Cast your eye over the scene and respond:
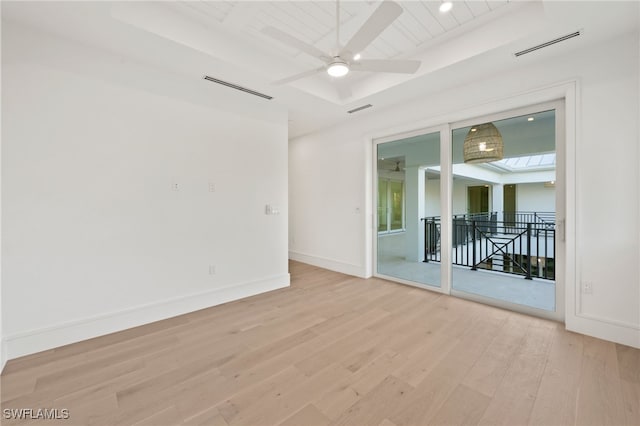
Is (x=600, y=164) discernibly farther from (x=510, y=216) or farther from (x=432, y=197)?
(x=432, y=197)

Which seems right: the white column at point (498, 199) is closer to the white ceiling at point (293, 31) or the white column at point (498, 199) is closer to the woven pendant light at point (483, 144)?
the woven pendant light at point (483, 144)

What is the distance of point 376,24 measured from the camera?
1882mm

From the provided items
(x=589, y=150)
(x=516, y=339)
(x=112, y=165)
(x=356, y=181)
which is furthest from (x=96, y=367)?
(x=589, y=150)

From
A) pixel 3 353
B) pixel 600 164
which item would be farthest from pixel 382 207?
pixel 3 353

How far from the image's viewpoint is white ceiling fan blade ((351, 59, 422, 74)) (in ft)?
7.42

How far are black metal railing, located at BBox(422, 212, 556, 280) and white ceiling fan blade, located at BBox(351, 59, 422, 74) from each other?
2.39m

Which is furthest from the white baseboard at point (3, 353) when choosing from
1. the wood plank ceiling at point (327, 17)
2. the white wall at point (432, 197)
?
the white wall at point (432, 197)

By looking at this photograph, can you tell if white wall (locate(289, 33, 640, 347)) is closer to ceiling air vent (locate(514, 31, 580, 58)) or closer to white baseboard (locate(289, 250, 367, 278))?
ceiling air vent (locate(514, 31, 580, 58))

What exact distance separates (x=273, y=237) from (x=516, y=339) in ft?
10.7

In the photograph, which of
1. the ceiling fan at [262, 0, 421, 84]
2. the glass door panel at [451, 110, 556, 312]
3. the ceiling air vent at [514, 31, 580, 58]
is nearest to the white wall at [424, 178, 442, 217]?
the glass door panel at [451, 110, 556, 312]

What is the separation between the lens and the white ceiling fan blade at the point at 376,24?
68.2 inches

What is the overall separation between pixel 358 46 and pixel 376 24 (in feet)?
0.73

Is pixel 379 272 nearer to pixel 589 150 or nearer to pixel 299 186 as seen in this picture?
pixel 299 186

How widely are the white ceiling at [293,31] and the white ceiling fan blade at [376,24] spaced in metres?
0.84
